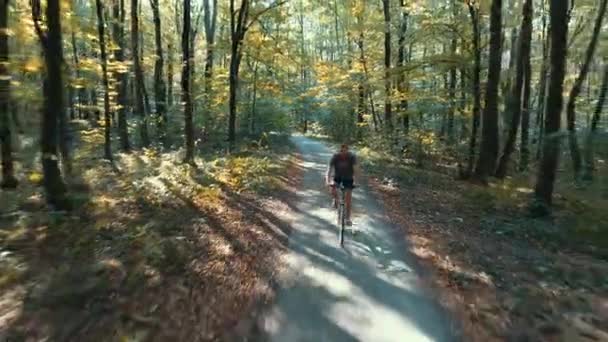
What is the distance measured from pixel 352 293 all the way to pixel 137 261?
3.28 meters

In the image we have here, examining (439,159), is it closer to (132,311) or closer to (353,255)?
(353,255)

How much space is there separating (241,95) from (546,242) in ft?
97.1

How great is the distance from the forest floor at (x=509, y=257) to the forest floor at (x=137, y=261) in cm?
289

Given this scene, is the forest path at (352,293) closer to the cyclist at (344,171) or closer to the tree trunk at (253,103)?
Result: the cyclist at (344,171)

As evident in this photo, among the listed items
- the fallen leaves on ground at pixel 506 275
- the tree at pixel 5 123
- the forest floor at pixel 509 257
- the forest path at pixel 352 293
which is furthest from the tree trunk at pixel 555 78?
the tree at pixel 5 123

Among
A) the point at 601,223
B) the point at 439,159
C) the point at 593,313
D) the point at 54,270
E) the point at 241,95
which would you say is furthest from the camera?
the point at 241,95

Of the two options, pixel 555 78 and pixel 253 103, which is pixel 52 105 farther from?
pixel 253 103

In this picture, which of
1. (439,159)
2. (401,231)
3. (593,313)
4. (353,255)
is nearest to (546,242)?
(401,231)

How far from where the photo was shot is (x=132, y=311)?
531 centimetres

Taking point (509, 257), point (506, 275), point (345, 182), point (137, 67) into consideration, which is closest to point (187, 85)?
point (137, 67)

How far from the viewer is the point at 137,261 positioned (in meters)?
6.71

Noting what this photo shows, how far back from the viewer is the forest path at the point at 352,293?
17.4 feet

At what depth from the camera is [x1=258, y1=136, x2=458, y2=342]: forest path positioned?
5305 millimetres

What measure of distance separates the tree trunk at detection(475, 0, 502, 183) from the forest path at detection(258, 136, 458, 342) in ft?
22.3
